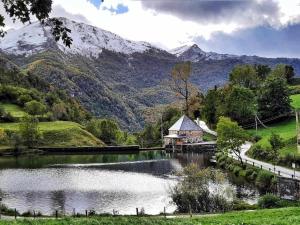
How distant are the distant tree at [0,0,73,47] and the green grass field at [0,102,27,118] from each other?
126557 millimetres

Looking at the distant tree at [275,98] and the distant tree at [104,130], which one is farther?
the distant tree at [104,130]

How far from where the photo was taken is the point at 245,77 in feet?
454

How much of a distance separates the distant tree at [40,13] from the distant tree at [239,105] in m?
94.4

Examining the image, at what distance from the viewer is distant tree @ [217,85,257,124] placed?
115 metres

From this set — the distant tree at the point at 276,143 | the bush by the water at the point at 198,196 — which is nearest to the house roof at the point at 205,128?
the distant tree at the point at 276,143

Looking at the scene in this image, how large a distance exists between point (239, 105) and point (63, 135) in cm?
4575

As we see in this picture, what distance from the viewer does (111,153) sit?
112500mm

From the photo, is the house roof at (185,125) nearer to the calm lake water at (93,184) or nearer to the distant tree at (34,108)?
the calm lake water at (93,184)

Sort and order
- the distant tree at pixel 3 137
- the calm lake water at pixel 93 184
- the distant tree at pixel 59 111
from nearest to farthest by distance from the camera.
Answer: the calm lake water at pixel 93 184 < the distant tree at pixel 3 137 < the distant tree at pixel 59 111

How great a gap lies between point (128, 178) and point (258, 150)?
23073 millimetres

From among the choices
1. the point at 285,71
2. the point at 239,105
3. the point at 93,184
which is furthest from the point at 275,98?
the point at 93,184

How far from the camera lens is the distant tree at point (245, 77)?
452 ft

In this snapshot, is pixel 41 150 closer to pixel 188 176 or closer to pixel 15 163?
pixel 15 163

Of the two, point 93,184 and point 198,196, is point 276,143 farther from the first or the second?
point 198,196
